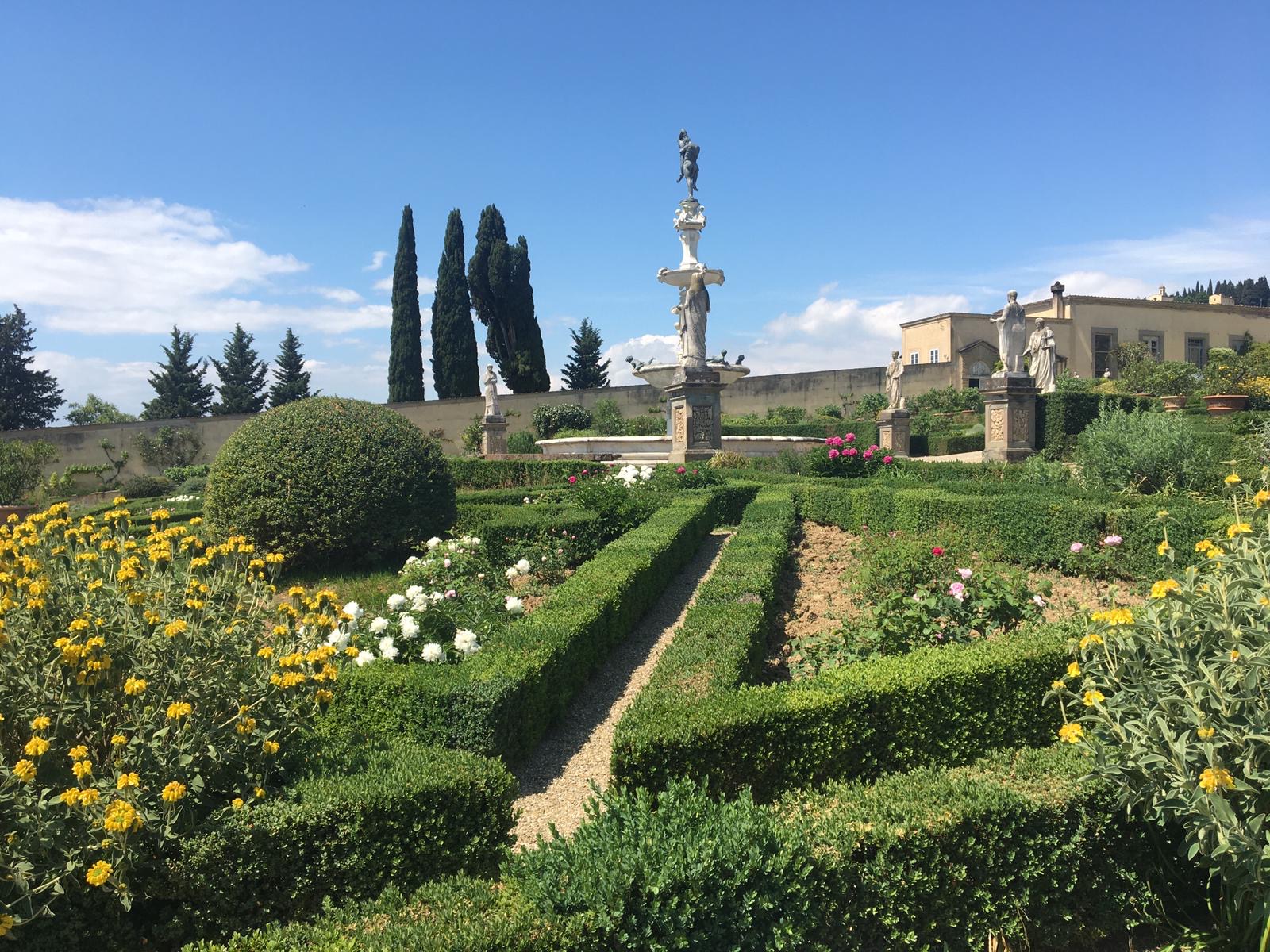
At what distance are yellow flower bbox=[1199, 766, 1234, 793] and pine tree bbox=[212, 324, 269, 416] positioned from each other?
4077cm

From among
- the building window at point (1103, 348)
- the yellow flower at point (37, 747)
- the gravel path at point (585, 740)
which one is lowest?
the gravel path at point (585, 740)

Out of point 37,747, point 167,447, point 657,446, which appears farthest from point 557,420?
point 37,747

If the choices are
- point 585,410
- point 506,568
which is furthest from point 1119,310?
point 506,568

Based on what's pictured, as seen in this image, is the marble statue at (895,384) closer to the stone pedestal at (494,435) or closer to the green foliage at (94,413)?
the stone pedestal at (494,435)

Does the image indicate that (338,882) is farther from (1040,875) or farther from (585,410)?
(585,410)

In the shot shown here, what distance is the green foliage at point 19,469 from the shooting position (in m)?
16.3

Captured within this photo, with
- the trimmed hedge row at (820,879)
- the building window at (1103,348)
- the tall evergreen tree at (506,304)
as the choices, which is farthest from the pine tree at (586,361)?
the trimmed hedge row at (820,879)

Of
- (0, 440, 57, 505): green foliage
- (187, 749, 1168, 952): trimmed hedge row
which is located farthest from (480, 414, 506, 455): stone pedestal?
(187, 749, 1168, 952): trimmed hedge row

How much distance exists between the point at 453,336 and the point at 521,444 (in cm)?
1182

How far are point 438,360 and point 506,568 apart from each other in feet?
96.5

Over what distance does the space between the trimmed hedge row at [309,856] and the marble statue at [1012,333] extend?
55.2ft

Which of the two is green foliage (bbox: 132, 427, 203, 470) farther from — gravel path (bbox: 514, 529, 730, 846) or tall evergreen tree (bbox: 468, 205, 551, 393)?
gravel path (bbox: 514, 529, 730, 846)

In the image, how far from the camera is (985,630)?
5176 millimetres

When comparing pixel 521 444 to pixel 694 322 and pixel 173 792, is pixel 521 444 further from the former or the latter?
pixel 173 792
